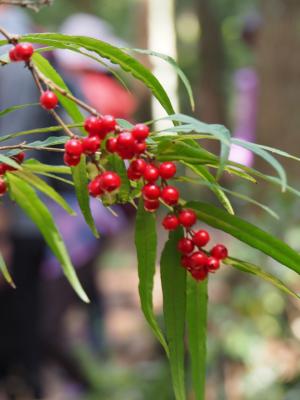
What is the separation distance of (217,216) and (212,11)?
32.7 ft

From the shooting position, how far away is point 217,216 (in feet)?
2.50

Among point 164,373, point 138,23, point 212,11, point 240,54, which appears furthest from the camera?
point 240,54

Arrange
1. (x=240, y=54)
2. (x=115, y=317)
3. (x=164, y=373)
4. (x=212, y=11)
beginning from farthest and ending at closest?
1. (x=240, y=54)
2. (x=212, y=11)
3. (x=115, y=317)
4. (x=164, y=373)

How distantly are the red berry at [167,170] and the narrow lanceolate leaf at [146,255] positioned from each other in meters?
0.07

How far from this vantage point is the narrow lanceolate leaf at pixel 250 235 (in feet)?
2.48

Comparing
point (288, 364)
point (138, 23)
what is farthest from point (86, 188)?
point (138, 23)

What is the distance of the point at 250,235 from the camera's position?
2.49 ft

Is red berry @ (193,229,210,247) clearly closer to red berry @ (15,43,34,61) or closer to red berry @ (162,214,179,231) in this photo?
red berry @ (162,214,179,231)

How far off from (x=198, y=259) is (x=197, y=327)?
10cm

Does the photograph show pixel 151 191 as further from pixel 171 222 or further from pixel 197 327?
pixel 197 327

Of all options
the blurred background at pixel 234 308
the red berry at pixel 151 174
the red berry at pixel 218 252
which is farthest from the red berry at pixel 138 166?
the blurred background at pixel 234 308

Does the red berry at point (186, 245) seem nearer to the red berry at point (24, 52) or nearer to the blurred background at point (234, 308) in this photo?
the red berry at point (24, 52)

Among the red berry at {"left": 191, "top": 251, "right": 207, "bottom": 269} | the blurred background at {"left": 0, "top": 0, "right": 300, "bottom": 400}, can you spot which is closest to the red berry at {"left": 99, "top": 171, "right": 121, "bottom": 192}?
the red berry at {"left": 191, "top": 251, "right": 207, "bottom": 269}

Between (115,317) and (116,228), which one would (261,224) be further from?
(115,317)
